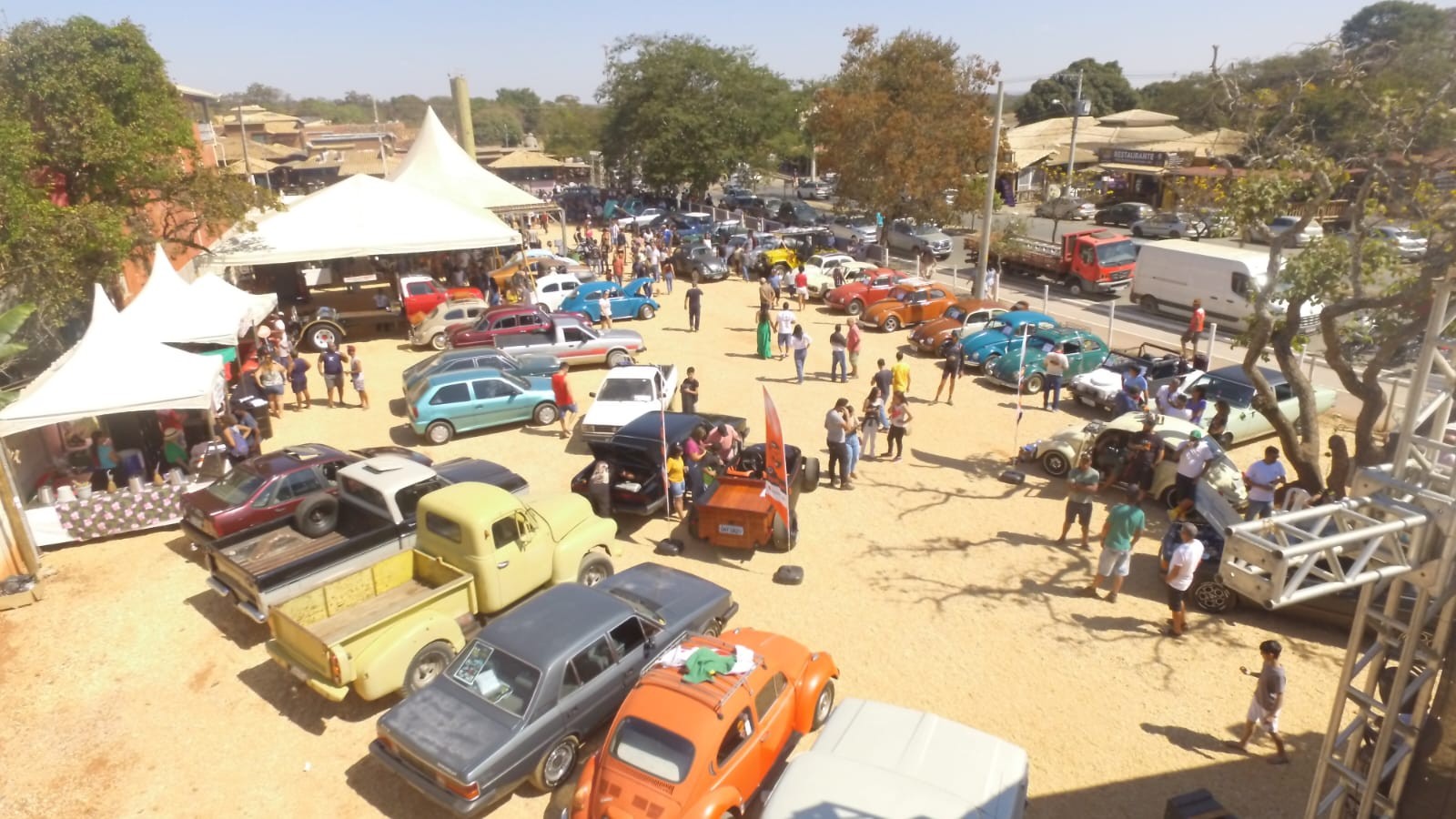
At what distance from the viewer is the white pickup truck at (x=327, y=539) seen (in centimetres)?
918

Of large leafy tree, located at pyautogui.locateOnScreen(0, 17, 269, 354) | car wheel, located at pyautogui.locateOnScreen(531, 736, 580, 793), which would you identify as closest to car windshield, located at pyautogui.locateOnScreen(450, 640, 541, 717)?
car wheel, located at pyautogui.locateOnScreen(531, 736, 580, 793)

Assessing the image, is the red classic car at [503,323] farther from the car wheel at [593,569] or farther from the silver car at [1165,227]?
the silver car at [1165,227]

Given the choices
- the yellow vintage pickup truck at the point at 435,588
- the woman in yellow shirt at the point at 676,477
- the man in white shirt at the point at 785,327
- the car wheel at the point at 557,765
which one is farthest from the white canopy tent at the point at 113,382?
the man in white shirt at the point at 785,327

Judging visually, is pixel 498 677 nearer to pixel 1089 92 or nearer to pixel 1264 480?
pixel 1264 480

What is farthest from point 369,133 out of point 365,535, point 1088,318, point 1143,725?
point 1143,725

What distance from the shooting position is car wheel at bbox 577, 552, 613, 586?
10094 millimetres

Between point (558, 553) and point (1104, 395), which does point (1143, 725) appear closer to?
point (558, 553)

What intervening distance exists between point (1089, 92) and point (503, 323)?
78.1 metres

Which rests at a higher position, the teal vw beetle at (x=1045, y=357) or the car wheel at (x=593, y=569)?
the teal vw beetle at (x=1045, y=357)

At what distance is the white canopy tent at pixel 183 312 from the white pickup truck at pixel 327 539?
809cm

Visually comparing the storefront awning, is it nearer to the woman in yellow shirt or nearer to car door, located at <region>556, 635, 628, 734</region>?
the woman in yellow shirt

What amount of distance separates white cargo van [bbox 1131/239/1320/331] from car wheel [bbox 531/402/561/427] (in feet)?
59.6

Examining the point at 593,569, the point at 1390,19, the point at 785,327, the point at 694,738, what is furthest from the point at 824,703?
the point at 1390,19

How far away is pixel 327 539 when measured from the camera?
35.4 ft
